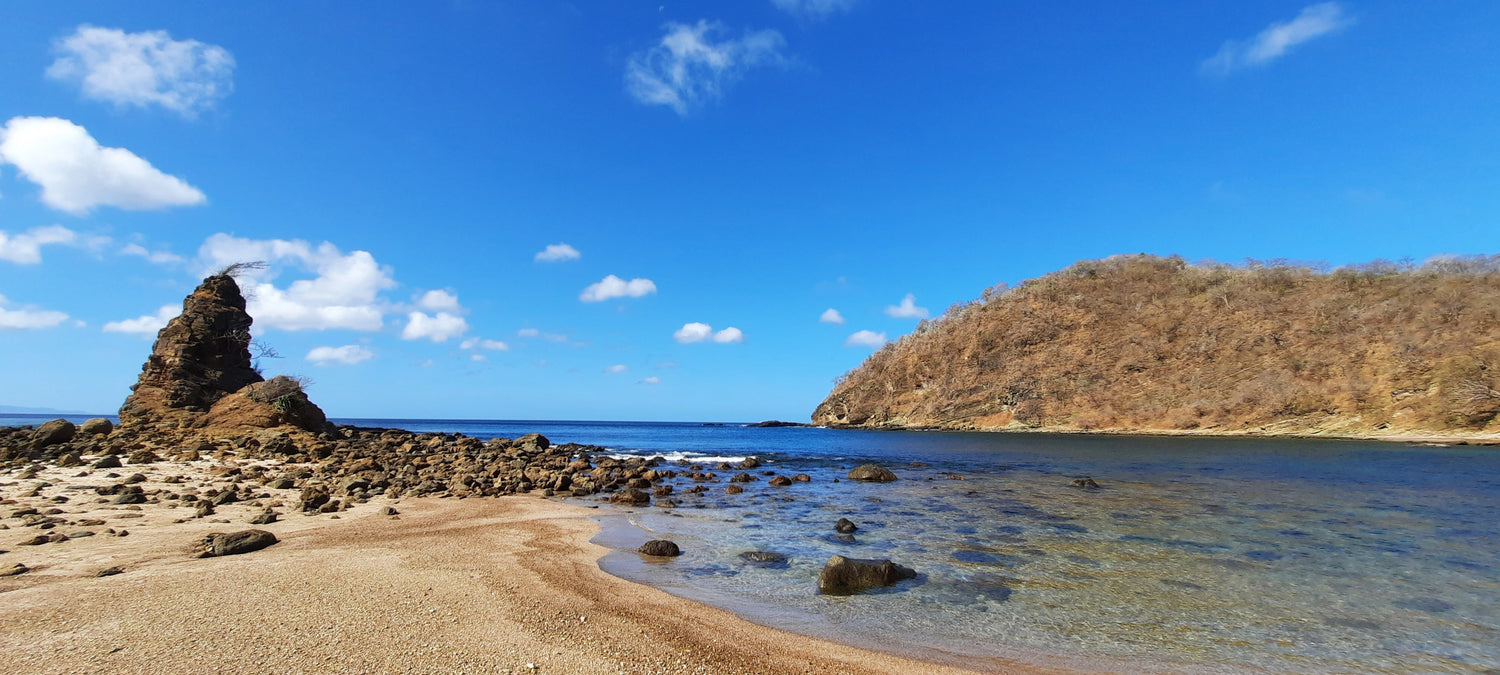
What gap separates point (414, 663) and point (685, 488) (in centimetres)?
2089

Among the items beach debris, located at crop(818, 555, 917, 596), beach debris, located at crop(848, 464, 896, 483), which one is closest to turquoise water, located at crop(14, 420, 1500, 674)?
beach debris, located at crop(818, 555, 917, 596)

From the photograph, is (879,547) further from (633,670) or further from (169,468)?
(169,468)

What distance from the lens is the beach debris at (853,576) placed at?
404 inches

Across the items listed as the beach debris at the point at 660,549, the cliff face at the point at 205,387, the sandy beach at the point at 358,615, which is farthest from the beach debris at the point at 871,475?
the cliff face at the point at 205,387

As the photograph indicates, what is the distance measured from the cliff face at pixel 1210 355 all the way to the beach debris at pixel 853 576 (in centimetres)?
7556

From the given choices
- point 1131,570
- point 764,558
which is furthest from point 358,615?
point 1131,570

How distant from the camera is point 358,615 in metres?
7.52

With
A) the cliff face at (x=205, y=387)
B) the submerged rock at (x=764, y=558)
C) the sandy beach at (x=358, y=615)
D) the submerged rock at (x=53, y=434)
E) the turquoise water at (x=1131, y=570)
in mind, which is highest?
the cliff face at (x=205, y=387)

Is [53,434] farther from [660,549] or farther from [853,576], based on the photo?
[853,576]

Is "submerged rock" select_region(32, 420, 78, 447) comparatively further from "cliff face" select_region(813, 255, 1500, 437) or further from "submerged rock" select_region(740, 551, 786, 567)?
"cliff face" select_region(813, 255, 1500, 437)

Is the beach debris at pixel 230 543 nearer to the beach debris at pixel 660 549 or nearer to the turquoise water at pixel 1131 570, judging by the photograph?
the turquoise water at pixel 1131 570

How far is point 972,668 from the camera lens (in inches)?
275

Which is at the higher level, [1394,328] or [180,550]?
[1394,328]

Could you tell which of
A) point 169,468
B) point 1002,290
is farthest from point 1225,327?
point 169,468
